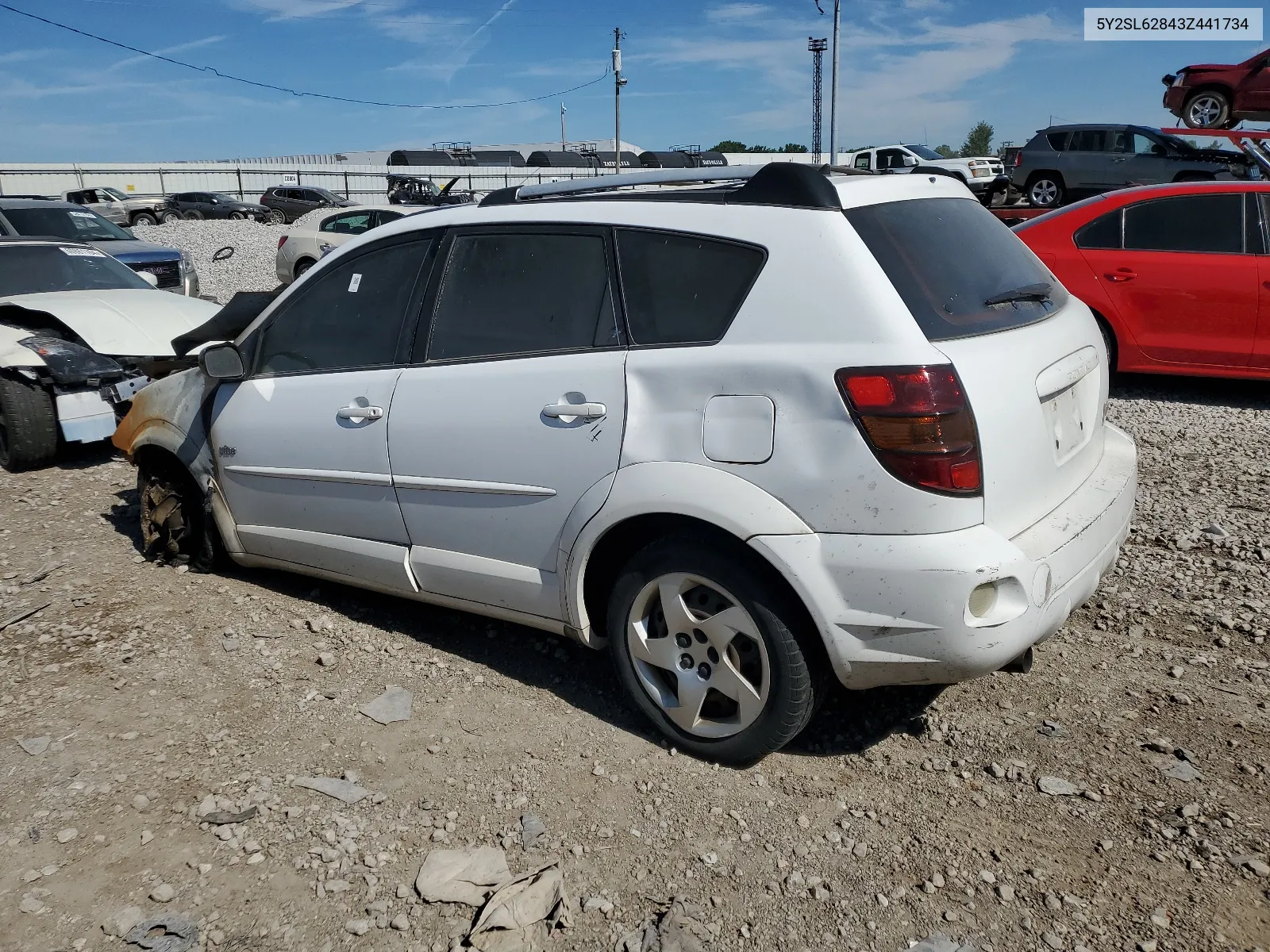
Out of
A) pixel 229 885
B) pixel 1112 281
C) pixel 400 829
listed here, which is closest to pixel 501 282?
pixel 400 829

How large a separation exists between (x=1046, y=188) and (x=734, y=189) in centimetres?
1951

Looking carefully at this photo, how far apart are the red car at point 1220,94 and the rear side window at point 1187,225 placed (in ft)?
38.4

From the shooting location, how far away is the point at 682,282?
121 inches

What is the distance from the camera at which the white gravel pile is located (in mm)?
17484

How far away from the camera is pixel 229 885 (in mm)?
2668

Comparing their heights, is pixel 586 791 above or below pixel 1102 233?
below

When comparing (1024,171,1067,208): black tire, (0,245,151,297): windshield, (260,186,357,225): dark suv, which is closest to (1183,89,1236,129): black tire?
(1024,171,1067,208): black tire

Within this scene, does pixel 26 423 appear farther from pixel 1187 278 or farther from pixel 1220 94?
pixel 1220 94

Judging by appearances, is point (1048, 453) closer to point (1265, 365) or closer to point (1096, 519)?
point (1096, 519)

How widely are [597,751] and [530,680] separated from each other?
0.58 metres

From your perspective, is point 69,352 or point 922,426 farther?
point 69,352

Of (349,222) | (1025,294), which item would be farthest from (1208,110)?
(1025,294)

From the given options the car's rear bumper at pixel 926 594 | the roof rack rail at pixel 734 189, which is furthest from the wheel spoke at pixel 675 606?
the roof rack rail at pixel 734 189

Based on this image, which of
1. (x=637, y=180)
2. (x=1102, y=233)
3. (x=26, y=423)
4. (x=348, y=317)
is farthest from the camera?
(x=1102, y=233)
